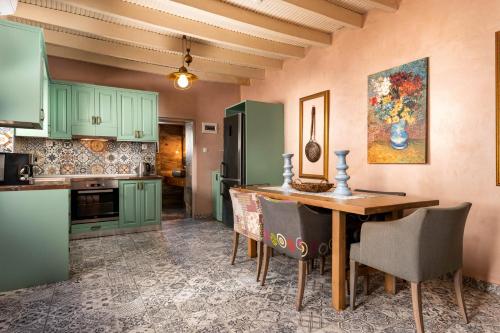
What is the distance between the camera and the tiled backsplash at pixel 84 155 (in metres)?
4.35

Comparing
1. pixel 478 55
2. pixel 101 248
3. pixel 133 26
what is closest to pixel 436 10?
pixel 478 55

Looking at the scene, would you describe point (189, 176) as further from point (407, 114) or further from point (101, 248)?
point (407, 114)

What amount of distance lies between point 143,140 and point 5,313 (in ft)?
10.1

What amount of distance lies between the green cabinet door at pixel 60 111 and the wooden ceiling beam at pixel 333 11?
3377 millimetres

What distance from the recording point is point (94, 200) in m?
4.22

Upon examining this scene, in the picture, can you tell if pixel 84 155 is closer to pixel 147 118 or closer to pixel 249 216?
pixel 147 118

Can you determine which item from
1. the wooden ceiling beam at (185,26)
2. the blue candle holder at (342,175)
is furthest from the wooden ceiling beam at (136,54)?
the blue candle holder at (342,175)

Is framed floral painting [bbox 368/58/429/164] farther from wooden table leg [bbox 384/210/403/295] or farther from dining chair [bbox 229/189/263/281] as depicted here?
dining chair [bbox 229/189/263/281]

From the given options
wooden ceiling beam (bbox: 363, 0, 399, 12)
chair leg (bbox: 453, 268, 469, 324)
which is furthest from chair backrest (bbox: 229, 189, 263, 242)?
wooden ceiling beam (bbox: 363, 0, 399, 12)

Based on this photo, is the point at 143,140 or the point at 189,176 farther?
the point at 189,176

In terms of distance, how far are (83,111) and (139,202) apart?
5.23 ft

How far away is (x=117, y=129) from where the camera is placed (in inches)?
179

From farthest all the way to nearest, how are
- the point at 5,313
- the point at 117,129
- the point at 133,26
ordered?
the point at 117,129, the point at 133,26, the point at 5,313

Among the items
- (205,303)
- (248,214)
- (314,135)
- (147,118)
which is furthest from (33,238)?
(314,135)
